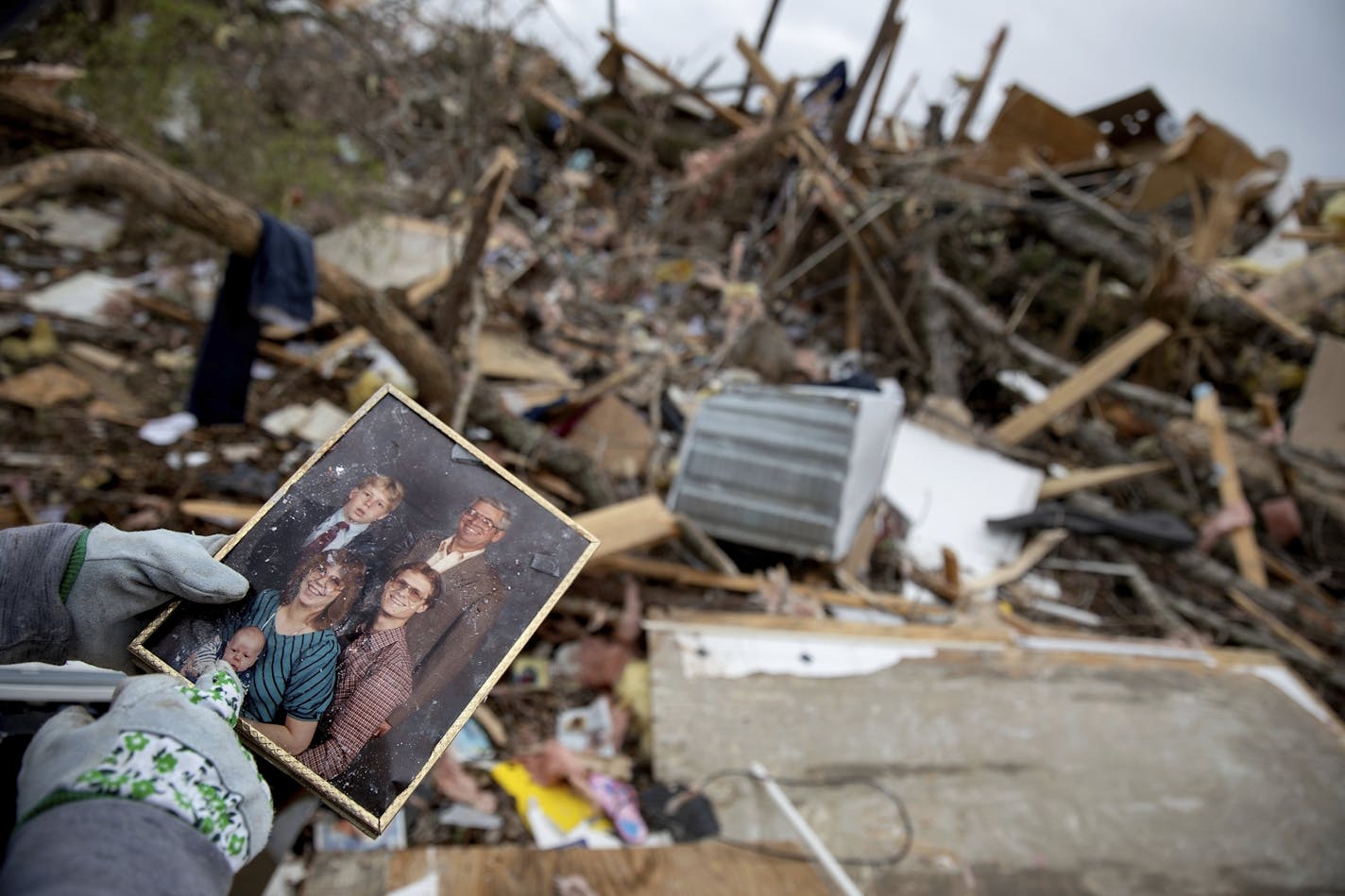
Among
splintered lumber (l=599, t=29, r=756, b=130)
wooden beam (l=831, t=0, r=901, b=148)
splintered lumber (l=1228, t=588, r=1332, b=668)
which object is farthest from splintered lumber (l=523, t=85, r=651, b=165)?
splintered lumber (l=1228, t=588, r=1332, b=668)

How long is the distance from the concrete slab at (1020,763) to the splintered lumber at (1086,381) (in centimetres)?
265

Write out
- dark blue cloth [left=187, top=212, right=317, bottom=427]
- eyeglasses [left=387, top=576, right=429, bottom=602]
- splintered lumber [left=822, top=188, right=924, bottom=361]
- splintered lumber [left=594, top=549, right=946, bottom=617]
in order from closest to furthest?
eyeglasses [left=387, top=576, right=429, bottom=602]
dark blue cloth [left=187, top=212, right=317, bottom=427]
splintered lumber [left=594, top=549, right=946, bottom=617]
splintered lumber [left=822, top=188, right=924, bottom=361]

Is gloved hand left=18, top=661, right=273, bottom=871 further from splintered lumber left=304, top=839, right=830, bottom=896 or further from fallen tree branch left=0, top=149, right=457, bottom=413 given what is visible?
fallen tree branch left=0, top=149, right=457, bottom=413

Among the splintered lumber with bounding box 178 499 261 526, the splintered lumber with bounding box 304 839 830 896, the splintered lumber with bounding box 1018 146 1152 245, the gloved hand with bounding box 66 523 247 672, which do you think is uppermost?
the splintered lumber with bounding box 1018 146 1152 245

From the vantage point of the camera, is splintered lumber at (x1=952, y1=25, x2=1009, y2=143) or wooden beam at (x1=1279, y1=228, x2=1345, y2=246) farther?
splintered lumber at (x1=952, y1=25, x2=1009, y2=143)

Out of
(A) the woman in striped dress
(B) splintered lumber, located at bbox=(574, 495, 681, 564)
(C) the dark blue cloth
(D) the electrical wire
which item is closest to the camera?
(A) the woman in striped dress

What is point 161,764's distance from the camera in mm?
900

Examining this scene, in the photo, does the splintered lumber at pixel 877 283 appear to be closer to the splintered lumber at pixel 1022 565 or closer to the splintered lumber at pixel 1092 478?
the splintered lumber at pixel 1092 478

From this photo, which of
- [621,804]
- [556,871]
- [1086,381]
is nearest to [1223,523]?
[1086,381]

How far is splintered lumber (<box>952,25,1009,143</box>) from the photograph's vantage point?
803cm

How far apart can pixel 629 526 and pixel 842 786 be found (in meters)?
1.41

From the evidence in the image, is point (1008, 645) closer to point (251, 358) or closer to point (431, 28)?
point (251, 358)

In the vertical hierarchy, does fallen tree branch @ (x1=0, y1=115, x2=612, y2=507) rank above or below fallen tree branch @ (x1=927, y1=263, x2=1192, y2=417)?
below

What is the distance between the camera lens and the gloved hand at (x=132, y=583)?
42.5 inches
